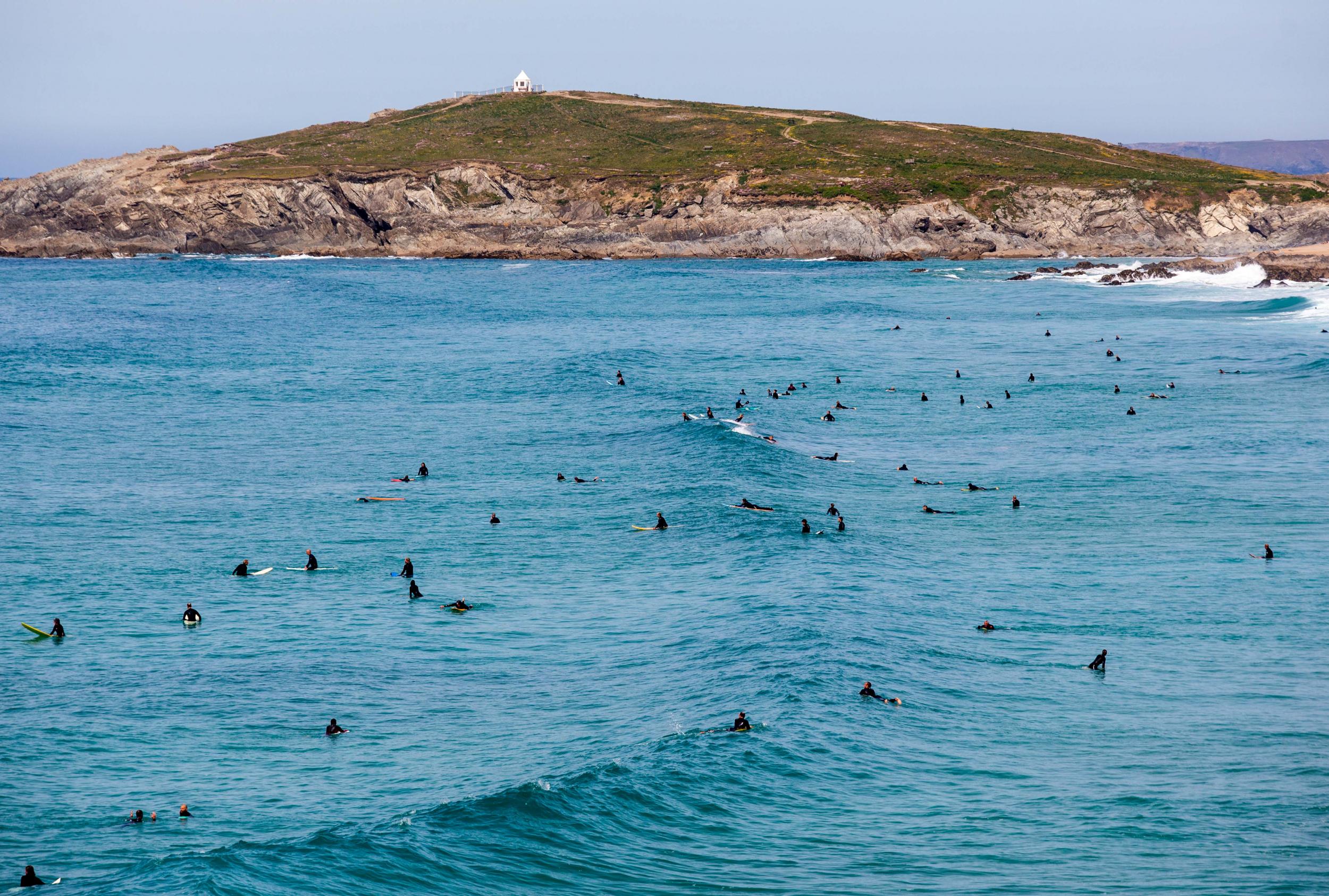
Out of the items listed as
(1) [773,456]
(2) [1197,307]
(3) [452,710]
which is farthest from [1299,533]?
(2) [1197,307]

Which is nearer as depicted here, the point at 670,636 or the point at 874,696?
the point at 874,696

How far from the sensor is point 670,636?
141ft

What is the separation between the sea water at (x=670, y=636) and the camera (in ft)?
96.0

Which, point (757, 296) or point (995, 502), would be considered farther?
point (757, 296)

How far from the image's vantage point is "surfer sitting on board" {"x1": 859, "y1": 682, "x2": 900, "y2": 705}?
121 feet

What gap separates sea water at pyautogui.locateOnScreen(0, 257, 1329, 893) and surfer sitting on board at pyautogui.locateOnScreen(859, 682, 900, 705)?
0.39 meters

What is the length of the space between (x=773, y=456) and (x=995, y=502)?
1379 cm

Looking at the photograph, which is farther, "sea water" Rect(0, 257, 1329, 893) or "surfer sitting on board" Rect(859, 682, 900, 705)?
"surfer sitting on board" Rect(859, 682, 900, 705)

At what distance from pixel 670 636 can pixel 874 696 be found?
8.67 metres

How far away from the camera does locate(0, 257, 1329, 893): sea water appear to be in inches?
1152

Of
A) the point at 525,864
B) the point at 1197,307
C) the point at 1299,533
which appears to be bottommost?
the point at 525,864

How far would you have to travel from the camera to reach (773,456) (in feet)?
227

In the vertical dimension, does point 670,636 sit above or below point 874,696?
above

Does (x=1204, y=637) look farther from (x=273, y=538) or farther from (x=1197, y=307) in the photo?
(x=1197, y=307)
